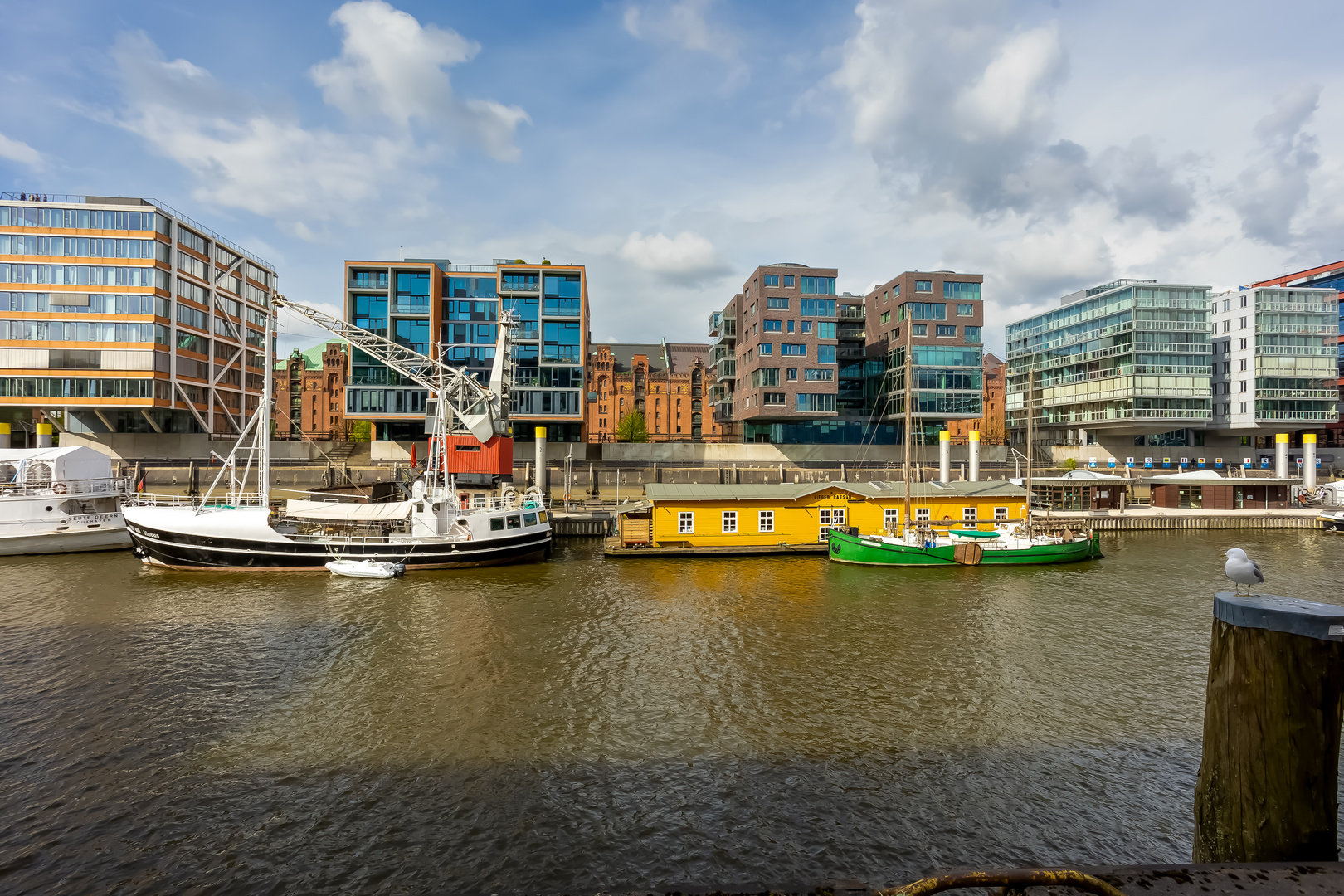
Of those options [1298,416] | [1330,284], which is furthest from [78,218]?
[1330,284]

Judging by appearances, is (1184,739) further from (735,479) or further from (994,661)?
(735,479)

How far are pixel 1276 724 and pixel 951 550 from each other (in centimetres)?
3119

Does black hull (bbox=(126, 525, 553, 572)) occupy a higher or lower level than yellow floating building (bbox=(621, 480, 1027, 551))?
lower

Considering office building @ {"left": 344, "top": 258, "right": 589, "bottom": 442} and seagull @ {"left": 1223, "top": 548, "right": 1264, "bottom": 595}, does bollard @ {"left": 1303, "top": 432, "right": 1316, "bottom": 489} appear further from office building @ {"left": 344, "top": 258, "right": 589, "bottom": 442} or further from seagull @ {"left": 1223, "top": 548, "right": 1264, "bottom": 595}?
office building @ {"left": 344, "top": 258, "right": 589, "bottom": 442}

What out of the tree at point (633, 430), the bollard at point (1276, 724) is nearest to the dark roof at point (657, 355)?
the tree at point (633, 430)

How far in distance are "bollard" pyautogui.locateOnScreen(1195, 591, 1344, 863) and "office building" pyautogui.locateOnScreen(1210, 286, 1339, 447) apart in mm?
100428

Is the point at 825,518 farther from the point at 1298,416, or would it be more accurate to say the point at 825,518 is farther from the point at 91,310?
the point at 1298,416

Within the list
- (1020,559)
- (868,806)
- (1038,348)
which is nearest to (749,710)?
(868,806)

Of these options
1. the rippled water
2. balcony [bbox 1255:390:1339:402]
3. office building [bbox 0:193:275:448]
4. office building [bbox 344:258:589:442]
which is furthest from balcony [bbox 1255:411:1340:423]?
office building [bbox 0:193:275:448]

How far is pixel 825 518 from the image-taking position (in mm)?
39344

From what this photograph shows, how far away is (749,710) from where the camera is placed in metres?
16.2

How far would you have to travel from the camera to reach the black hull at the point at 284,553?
3250 cm

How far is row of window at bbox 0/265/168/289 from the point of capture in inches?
2331

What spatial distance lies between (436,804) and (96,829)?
6.12 m
